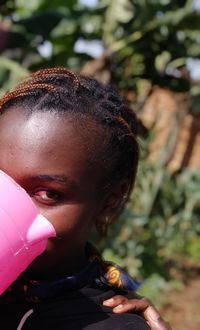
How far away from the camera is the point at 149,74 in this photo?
13.7ft

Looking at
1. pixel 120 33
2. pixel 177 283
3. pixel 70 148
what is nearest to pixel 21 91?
pixel 70 148

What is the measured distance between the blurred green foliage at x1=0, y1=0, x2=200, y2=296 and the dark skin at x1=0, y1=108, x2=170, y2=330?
227 centimetres

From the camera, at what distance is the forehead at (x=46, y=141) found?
0.87 metres

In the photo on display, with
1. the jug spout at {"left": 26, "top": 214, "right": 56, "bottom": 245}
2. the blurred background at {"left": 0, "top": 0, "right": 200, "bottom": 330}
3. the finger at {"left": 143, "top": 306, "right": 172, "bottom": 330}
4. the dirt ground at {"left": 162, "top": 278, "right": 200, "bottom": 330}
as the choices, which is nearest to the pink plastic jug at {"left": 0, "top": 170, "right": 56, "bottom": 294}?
the jug spout at {"left": 26, "top": 214, "right": 56, "bottom": 245}

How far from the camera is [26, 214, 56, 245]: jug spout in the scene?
766 millimetres

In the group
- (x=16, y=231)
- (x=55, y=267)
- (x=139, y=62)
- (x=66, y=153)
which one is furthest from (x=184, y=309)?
(x=16, y=231)

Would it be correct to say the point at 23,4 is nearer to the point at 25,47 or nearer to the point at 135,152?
the point at 25,47

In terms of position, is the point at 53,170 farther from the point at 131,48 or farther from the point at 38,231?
the point at 131,48

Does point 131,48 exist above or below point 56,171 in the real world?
below

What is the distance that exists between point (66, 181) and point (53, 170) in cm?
2

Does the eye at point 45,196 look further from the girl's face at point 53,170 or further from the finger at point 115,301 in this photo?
the finger at point 115,301

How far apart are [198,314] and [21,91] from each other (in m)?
3.48

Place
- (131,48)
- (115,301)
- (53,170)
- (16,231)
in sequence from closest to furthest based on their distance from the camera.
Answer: (16,231), (53,170), (115,301), (131,48)

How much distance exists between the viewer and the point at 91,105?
3.15 feet
